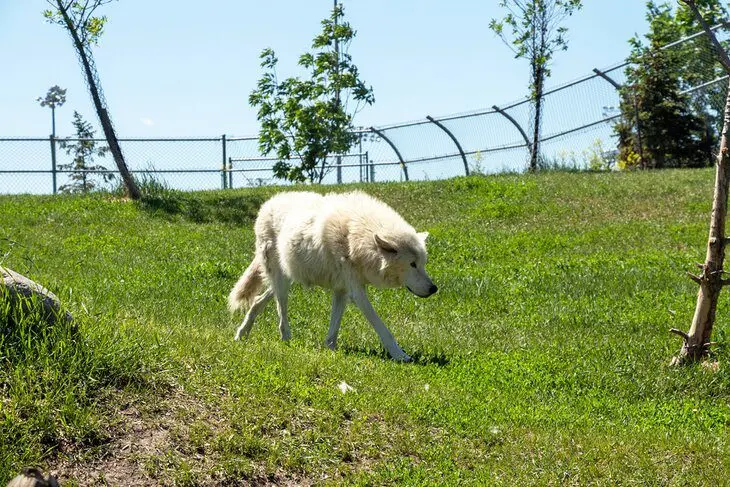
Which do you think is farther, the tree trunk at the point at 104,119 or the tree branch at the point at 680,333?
the tree trunk at the point at 104,119

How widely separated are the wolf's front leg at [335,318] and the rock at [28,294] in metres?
3.35

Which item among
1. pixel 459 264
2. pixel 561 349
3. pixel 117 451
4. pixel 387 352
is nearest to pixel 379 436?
pixel 117 451

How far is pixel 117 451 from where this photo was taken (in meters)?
5.38

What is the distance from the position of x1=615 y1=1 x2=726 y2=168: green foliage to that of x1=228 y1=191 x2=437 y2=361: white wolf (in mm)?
18402

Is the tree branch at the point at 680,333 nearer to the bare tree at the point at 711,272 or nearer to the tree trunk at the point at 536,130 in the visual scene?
the bare tree at the point at 711,272

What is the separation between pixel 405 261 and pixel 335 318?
1.04 m

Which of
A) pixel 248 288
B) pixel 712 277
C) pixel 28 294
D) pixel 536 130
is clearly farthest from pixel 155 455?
pixel 536 130

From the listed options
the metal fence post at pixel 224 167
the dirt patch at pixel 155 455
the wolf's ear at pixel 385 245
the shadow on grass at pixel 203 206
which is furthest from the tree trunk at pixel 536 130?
the dirt patch at pixel 155 455

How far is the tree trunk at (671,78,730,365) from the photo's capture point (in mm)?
8484

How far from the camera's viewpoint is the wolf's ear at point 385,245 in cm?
867

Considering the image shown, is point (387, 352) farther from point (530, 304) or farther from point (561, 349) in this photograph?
point (530, 304)

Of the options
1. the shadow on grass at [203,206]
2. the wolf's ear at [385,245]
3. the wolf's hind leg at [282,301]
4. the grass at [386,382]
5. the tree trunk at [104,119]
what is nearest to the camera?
the grass at [386,382]

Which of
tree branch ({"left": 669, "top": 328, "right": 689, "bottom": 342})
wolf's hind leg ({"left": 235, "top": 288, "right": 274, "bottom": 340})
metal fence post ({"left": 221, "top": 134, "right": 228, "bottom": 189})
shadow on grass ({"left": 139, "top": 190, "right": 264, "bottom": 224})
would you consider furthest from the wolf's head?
metal fence post ({"left": 221, "top": 134, "right": 228, "bottom": 189})

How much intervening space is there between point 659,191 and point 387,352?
1327 cm
